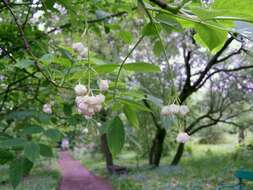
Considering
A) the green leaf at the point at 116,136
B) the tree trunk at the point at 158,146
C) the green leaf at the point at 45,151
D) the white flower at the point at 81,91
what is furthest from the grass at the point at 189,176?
the white flower at the point at 81,91

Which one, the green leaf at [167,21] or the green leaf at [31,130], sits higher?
the green leaf at [167,21]

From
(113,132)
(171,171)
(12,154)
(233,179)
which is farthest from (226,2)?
(171,171)

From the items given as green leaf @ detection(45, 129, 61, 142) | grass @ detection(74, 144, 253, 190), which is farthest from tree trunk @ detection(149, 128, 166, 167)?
green leaf @ detection(45, 129, 61, 142)

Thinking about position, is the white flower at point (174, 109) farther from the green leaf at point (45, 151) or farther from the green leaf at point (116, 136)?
the green leaf at point (45, 151)

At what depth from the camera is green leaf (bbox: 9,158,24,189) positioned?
2.98 feet

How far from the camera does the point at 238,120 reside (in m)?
12.9

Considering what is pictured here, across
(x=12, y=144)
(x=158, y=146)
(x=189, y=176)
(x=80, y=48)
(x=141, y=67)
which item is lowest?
(x=189, y=176)

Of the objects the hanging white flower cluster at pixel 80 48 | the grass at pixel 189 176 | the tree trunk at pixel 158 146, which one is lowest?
the grass at pixel 189 176

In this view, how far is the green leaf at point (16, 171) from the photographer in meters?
0.91

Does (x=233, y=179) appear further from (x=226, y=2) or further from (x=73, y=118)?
(x=226, y=2)

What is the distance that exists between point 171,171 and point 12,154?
11.2 meters

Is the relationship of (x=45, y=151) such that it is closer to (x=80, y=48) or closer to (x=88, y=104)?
(x=80, y=48)

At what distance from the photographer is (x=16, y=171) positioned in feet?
3.06

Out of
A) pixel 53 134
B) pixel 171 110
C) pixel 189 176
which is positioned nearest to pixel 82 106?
pixel 171 110
